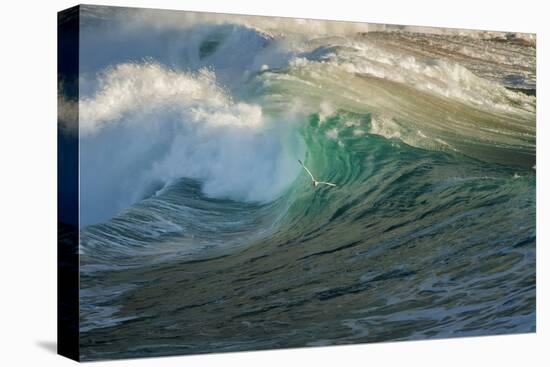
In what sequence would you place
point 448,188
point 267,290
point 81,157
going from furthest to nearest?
point 448,188, point 267,290, point 81,157

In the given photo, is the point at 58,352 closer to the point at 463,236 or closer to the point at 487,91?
the point at 463,236

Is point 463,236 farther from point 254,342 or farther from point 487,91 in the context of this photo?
point 254,342

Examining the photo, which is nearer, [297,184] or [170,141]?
[170,141]

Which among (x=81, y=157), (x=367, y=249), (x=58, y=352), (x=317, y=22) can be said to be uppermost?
(x=317, y=22)

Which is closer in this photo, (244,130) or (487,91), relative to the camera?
(244,130)

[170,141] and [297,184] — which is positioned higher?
[170,141]

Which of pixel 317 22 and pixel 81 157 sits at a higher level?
pixel 317 22

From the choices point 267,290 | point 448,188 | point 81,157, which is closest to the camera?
point 81,157

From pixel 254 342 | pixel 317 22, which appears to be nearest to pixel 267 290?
pixel 254 342
